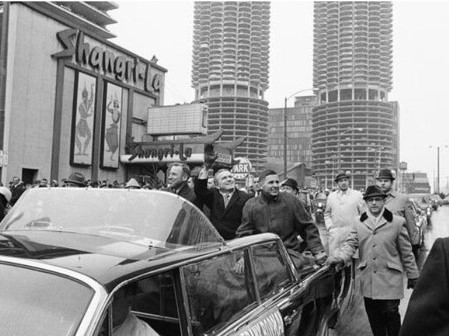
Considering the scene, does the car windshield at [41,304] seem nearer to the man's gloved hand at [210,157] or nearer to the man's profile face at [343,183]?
the man's gloved hand at [210,157]

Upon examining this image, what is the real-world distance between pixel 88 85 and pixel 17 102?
5.66 meters

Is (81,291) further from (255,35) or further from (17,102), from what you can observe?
(255,35)

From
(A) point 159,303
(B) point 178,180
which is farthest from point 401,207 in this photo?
(A) point 159,303

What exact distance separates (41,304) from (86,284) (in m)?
0.20

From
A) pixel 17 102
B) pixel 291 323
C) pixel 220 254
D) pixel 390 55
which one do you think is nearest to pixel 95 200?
pixel 220 254

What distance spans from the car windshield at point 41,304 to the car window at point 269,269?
1.60 m

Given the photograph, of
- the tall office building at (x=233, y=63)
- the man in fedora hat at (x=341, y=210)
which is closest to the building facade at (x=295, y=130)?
the tall office building at (x=233, y=63)

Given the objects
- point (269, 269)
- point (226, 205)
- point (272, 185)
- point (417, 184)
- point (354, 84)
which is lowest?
point (269, 269)

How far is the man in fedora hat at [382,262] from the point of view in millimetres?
4539

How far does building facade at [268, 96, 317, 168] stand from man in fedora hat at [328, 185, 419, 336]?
134392mm

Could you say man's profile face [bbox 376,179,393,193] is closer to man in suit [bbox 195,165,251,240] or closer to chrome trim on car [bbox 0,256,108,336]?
man in suit [bbox 195,165,251,240]

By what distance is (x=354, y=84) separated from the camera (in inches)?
4077

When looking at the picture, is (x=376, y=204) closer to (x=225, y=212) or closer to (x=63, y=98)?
(x=225, y=212)

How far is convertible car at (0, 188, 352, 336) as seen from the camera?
201cm
